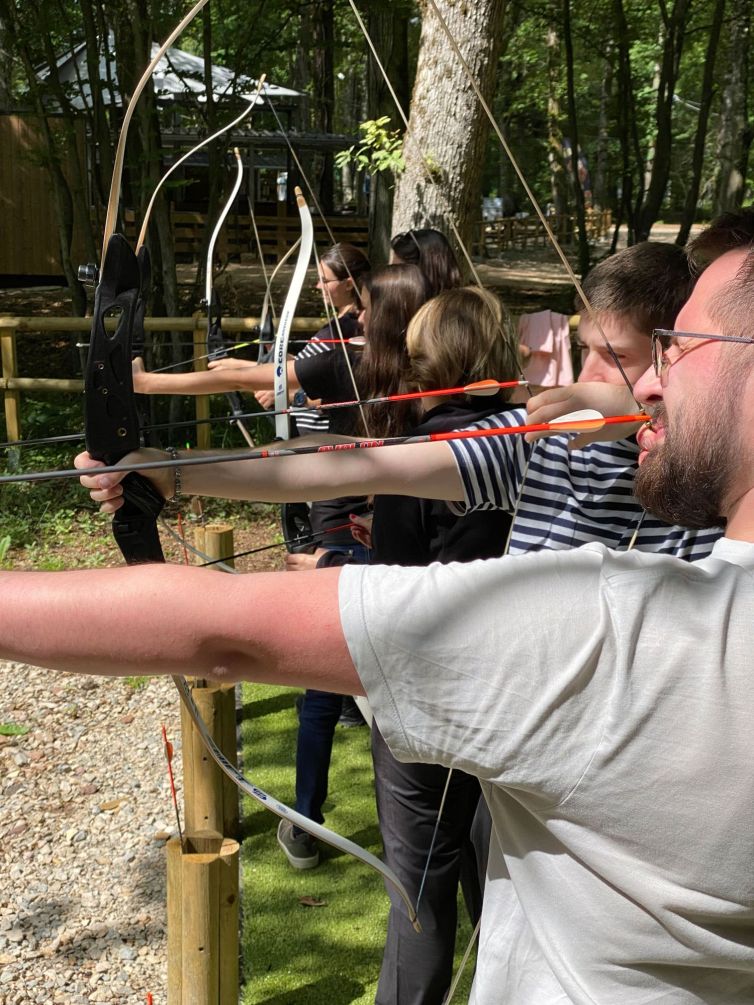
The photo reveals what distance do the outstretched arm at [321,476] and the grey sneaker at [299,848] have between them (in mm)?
1463

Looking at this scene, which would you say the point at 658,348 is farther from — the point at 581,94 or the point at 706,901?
the point at 581,94

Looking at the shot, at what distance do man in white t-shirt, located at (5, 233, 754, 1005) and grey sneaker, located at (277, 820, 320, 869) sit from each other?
2.12 metres

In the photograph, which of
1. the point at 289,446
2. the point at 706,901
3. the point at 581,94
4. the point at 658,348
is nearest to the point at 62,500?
the point at 289,446

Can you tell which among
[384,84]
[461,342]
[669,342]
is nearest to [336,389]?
[461,342]

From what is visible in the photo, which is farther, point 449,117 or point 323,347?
point 449,117

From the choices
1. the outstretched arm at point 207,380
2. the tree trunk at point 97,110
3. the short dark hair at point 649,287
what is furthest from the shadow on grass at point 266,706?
the tree trunk at point 97,110

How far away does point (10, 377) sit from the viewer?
606 centimetres

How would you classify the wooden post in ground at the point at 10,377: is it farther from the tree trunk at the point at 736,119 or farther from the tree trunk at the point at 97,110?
the tree trunk at the point at 736,119

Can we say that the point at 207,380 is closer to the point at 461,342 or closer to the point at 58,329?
the point at 461,342

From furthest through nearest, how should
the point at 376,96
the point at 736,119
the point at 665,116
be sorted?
the point at 736,119, the point at 665,116, the point at 376,96

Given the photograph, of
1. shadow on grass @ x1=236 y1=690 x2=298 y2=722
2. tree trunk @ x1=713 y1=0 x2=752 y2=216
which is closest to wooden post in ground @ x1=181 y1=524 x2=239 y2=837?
shadow on grass @ x1=236 y1=690 x2=298 y2=722

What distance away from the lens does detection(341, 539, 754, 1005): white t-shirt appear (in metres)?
0.68

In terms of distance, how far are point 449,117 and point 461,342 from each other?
2.30 meters

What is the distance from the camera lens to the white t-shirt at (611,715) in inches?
26.9
